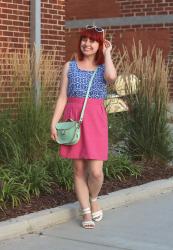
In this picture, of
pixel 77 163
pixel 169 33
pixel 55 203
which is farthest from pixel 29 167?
pixel 169 33

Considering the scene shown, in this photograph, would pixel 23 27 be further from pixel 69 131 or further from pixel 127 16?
pixel 127 16

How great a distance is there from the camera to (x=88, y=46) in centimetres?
568

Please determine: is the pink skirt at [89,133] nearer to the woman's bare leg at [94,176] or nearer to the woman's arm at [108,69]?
the woman's bare leg at [94,176]

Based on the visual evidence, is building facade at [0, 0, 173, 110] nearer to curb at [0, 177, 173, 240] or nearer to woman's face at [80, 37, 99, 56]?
curb at [0, 177, 173, 240]

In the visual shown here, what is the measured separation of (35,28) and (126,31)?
802 centimetres

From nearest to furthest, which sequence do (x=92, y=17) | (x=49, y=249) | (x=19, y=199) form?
(x=49, y=249)
(x=19, y=199)
(x=92, y=17)

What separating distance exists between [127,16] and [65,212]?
37.5 ft

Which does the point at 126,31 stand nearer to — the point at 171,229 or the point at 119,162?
the point at 119,162

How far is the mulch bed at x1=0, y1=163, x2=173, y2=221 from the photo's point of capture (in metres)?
5.97

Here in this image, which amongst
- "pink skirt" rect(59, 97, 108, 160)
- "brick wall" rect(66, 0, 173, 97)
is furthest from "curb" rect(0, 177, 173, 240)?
"brick wall" rect(66, 0, 173, 97)

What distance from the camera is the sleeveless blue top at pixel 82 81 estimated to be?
5.72m

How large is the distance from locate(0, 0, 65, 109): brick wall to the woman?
217 cm

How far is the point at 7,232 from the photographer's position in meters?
5.42

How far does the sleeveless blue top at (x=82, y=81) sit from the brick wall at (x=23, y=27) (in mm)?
2186
